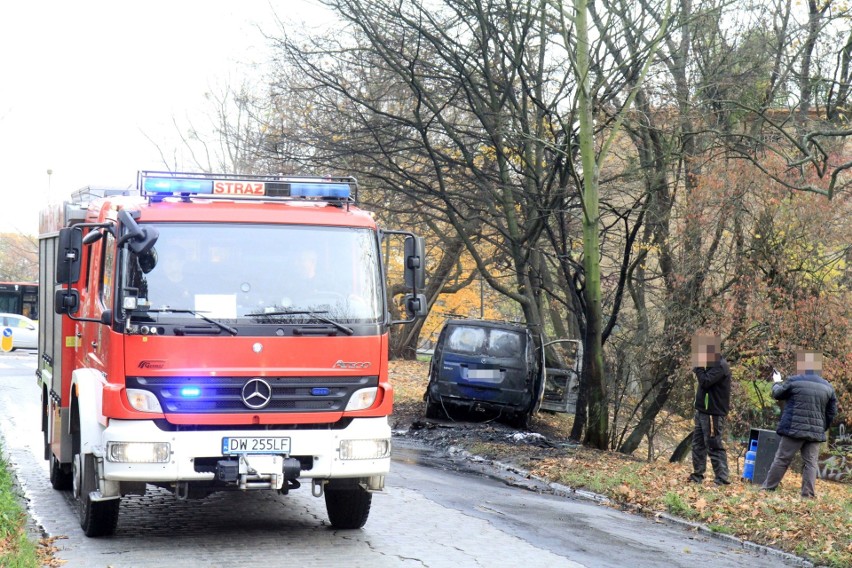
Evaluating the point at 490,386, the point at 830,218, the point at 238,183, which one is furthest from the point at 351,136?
the point at 238,183

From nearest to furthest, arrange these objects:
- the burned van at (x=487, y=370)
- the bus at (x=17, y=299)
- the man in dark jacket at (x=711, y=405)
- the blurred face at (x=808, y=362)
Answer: the blurred face at (x=808, y=362), the man in dark jacket at (x=711, y=405), the burned van at (x=487, y=370), the bus at (x=17, y=299)

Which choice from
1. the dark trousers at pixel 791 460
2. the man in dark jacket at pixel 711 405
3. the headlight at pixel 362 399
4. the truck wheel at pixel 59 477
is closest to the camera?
the headlight at pixel 362 399

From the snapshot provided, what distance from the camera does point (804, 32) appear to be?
19.9m

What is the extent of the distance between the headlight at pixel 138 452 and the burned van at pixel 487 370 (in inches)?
435

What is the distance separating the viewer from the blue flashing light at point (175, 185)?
319 inches

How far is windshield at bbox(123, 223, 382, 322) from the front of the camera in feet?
25.2

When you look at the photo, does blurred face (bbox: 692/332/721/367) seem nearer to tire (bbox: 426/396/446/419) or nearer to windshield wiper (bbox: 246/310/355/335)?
windshield wiper (bbox: 246/310/355/335)

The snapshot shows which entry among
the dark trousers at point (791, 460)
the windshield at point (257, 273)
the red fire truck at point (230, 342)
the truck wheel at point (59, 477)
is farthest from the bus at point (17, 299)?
the windshield at point (257, 273)

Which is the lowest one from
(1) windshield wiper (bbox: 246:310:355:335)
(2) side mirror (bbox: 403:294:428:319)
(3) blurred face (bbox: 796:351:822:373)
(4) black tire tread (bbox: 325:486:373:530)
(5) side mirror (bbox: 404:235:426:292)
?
(4) black tire tread (bbox: 325:486:373:530)

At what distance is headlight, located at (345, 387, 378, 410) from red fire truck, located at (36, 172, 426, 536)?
0.04 ft

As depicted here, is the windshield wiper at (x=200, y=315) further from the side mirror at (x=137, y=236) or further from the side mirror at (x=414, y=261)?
the side mirror at (x=414, y=261)

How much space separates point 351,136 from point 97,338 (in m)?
11.7

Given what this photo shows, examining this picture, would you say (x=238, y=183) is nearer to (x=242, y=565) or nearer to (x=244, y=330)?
(x=244, y=330)

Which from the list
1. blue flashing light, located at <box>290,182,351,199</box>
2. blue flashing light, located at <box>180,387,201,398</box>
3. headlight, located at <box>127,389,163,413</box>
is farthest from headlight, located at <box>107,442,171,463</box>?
blue flashing light, located at <box>290,182,351,199</box>
